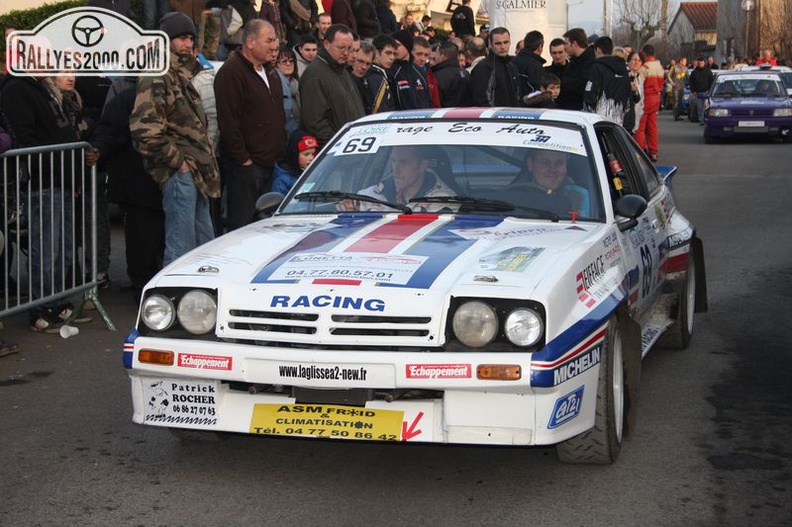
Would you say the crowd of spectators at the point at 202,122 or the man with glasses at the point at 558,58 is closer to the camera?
the crowd of spectators at the point at 202,122

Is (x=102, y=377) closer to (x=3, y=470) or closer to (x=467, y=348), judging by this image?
(x=3, y=470)

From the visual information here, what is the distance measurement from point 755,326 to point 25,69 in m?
5.34

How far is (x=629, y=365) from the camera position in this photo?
19.0ft

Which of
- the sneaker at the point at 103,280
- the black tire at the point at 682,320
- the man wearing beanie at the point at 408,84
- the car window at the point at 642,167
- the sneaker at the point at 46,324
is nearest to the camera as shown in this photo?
the car window at the point at 642,167

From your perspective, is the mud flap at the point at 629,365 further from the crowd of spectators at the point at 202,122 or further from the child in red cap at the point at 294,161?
the child in red cap at the point at 294,161

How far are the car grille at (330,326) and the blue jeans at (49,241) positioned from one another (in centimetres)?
381

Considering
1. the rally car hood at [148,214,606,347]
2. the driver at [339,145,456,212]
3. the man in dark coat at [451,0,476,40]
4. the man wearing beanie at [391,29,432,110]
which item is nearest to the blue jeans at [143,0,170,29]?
the man wearing beanie at [391,29,432,110]

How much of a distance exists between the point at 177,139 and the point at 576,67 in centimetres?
749

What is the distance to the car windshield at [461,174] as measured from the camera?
641 cm

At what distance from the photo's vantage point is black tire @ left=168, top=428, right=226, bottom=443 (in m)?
5.59

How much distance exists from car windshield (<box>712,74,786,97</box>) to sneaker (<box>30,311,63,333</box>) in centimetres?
2238

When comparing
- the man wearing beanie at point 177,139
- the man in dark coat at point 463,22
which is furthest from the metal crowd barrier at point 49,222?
the man in dark coat at point 463,22

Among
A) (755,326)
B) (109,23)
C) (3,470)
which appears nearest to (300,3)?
(109,23)

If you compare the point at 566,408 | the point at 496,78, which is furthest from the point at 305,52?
the point at 566,408
